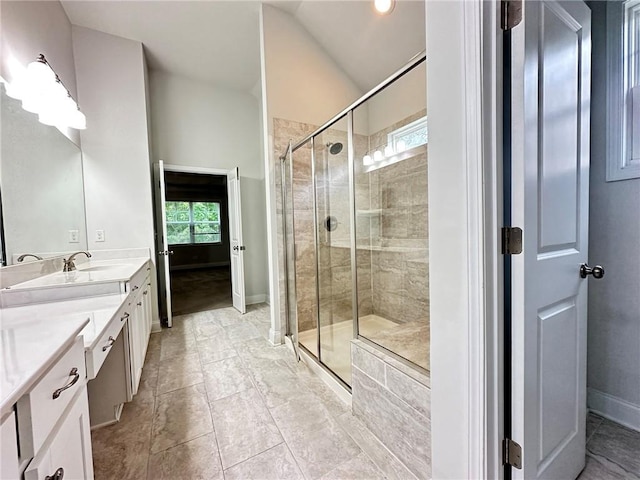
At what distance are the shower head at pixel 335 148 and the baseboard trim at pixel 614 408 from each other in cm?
264

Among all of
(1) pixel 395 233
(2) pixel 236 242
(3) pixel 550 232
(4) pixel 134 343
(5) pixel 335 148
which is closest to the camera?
(3) pixel 550 232

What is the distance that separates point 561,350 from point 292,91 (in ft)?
9.64

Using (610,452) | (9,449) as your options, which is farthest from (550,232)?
(9,449)

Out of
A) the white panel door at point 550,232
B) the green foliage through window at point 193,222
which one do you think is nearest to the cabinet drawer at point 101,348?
the white panel door at point 550,232

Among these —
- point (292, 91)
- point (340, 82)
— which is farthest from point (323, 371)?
point (340, 82)

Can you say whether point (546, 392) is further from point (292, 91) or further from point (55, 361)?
point (292, 91)

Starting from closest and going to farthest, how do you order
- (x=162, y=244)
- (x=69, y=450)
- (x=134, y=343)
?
1. (x=69, y=450)
2. (x=134, y=343)
3. (x=162, y=244)

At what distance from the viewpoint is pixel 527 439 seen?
918 millimetres

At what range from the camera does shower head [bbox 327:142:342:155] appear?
2772 millimetres

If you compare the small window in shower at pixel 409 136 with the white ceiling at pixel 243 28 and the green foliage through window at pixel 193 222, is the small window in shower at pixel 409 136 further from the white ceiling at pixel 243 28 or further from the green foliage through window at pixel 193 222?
the green foliage through window at pixel 193 222

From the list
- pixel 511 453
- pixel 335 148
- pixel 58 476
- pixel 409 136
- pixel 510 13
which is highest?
pixel 409 136

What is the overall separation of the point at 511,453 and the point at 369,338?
0.86 meters

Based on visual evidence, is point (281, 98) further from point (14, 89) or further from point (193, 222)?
point (193, 222)

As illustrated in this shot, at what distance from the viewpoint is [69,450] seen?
0.75 metres
